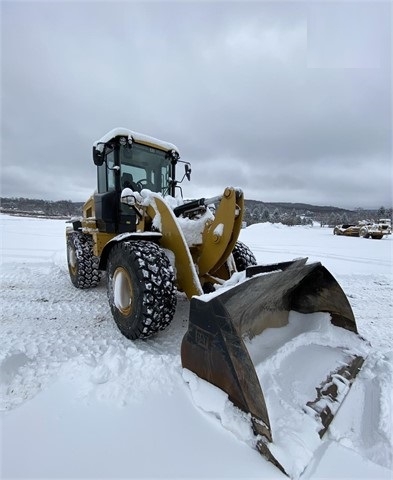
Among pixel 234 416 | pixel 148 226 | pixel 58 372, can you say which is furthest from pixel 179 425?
pixel 148 226

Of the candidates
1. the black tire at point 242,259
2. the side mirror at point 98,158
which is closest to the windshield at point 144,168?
the side mirror at point 98,158

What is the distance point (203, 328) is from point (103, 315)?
2.34 meters

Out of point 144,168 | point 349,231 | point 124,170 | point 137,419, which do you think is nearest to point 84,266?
point 124,170

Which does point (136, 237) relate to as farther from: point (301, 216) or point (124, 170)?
point (301, 216)

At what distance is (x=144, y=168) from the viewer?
470 centimetres

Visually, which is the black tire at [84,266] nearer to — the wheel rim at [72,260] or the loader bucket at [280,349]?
the wheel rim at [72,260]

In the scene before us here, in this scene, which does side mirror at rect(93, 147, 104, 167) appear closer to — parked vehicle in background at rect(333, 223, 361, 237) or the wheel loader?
the wheel loader

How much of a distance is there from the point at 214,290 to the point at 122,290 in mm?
1100

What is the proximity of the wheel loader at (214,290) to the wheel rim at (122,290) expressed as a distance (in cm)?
1

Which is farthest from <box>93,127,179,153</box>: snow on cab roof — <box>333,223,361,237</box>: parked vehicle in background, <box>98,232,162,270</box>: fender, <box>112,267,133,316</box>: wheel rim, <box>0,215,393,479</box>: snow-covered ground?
<box>333,223,361,237</box>: parked vehicle in background

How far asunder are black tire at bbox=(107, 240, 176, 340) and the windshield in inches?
65.3

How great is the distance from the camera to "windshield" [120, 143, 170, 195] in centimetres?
445

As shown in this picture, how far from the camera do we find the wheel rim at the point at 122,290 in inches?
126

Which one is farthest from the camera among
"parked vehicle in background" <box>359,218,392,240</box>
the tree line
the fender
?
the tree line
